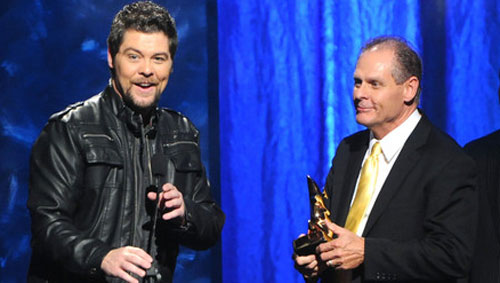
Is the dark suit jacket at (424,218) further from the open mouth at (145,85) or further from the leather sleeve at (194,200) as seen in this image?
the open mouth at (145,85)

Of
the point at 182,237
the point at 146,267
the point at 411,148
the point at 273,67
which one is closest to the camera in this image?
the point at 146,267

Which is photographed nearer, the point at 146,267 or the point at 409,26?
the point at 146,267

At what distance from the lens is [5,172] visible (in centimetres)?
351

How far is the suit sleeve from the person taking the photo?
2387 mm

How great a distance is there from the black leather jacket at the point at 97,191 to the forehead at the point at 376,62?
0.72 meters

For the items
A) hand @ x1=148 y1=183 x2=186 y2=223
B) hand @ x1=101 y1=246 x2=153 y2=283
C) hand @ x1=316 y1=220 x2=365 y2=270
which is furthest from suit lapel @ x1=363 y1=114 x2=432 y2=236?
hand @ x1=101 y1=246 x2=153 y2=283

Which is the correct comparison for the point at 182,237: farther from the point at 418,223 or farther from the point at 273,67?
the point at 273,67

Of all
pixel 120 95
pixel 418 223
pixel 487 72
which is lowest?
pixel 418 223

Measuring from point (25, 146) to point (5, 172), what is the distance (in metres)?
0.15

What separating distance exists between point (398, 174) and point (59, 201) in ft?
3.59

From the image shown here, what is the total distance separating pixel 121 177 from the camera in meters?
2.38

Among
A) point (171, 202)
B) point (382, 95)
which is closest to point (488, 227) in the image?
point (382, 95)

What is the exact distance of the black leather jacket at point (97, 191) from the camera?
2.23 metres

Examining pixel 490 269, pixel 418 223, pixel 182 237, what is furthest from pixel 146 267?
pixel 490 269
